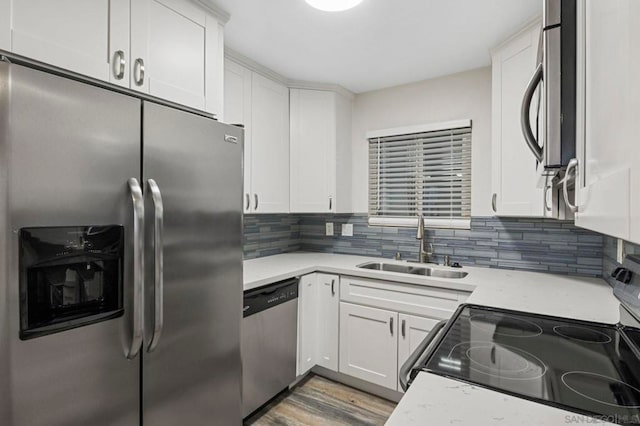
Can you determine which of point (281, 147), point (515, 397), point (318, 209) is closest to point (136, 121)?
point (515, 397)

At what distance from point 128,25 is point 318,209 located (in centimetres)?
179

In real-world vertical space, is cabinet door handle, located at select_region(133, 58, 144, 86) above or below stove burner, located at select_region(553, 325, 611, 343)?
above

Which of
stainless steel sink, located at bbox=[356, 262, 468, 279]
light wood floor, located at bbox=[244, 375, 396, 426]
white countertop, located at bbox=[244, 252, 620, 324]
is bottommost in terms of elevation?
light wood floor, located at bbox=[244, 375, 396, 426]

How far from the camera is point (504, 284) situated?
187cm

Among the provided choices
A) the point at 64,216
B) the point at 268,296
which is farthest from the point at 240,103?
the point at 64,216

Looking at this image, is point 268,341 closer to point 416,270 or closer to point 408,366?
point 416,270

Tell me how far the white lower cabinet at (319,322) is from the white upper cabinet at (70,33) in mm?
1696

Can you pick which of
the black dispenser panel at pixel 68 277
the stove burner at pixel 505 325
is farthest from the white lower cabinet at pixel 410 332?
the black dispenser panel at pixel 68 277

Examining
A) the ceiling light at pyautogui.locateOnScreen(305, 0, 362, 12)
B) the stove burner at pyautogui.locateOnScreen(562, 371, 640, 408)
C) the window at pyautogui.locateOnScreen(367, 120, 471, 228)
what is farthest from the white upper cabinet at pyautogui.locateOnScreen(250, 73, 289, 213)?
the stove burner at pyautogui.locateOnScreen(562, 371, 640, 408)

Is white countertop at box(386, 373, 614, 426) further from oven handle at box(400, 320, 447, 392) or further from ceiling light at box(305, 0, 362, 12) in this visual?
ceiling light at box(305, 0, 362, 12)

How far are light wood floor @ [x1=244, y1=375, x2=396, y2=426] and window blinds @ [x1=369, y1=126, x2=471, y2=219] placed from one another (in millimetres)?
1456

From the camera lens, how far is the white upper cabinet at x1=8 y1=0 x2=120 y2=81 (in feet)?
3.49

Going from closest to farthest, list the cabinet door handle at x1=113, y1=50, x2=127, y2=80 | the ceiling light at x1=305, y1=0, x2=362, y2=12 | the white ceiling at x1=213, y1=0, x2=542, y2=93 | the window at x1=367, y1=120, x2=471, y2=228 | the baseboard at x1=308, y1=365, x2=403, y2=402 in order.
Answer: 1. the cabinet door handle at x1=113, y1=50, x2=127, y2=80
2. the ceiling light at x1=305, y1=0, x2=362, y2=12
3. the white ceiling at x1=213, y1=0, x2=542, y2=93
4. the baseboard at x1=308, y1=365, x2=403, y2=402
5. the window at x1=367, y1=120, x2=471, y2=228

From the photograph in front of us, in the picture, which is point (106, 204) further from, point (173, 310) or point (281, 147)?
point (281, 147)
